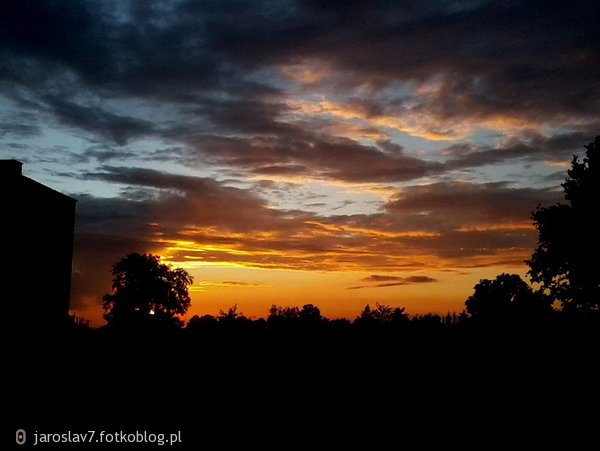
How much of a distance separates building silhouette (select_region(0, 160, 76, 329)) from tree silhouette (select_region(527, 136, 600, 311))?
34.7 metres

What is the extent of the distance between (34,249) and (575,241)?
122 ft

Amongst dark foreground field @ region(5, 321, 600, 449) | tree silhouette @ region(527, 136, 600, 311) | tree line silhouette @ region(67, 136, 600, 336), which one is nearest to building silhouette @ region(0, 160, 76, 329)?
tree line silhouette @ region(67, 136, 600, 336)

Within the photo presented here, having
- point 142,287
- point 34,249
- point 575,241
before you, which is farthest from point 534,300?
point 142,287

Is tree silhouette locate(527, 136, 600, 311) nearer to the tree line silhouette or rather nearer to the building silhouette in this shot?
→ the tree line silhouette

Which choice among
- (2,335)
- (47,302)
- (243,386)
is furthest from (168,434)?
(47,302)

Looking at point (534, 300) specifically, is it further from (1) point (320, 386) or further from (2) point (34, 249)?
(2) point (34, 249)

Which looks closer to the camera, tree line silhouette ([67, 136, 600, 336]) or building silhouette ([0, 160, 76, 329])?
tree line silhouette ([67, 136, 600, 336])

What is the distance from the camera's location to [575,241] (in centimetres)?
3544

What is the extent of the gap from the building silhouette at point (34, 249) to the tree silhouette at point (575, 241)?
3472 centimetres

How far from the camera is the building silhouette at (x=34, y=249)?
3553cm

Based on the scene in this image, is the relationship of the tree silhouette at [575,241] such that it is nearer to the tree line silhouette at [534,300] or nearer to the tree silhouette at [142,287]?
the tree line silhouette at [534,300]

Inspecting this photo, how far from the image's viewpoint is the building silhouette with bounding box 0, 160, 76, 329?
35.5 m

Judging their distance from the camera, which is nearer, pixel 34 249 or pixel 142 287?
pixel 34 249

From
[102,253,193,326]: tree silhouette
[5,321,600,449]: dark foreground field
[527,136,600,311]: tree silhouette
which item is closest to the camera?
[5,321,600,449]: dark foreground field
